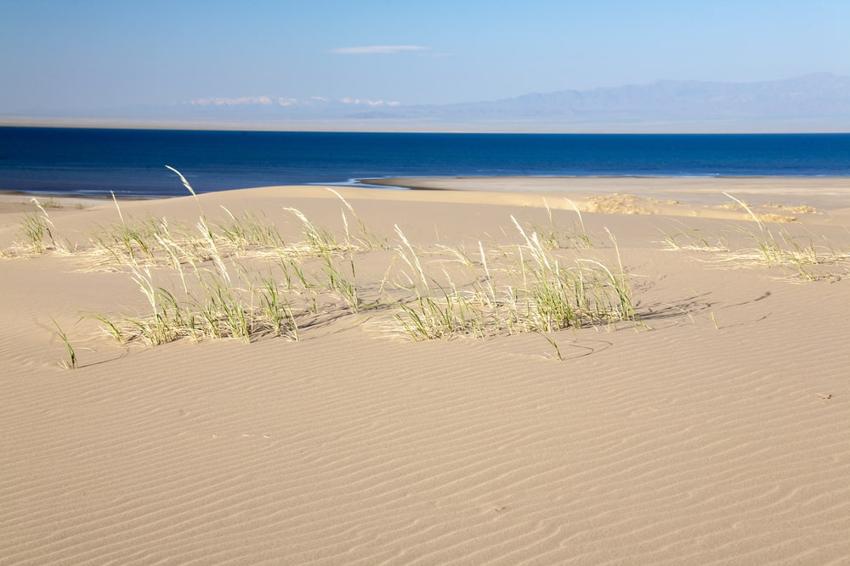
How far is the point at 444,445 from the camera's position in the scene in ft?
15.1

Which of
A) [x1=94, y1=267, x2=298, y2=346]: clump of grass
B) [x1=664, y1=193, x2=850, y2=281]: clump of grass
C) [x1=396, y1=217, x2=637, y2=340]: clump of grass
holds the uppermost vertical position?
[x1=664, y1=193, x2=850, y2=281]: clump of grass

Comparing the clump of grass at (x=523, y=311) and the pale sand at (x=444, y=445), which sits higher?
the clump of grass at (x=523, y=311)

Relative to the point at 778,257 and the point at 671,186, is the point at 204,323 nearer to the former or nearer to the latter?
the point at 778,257

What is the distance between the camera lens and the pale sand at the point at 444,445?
Result: 360 cm

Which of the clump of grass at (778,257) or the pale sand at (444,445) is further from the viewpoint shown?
the clump of grass at (778,257)

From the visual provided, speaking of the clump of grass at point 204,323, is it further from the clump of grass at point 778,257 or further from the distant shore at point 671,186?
Answer: the distant shore at point 671,186

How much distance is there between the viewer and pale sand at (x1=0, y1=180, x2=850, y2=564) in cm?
360

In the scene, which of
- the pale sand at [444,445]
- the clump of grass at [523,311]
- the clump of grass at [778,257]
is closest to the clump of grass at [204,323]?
the pale sand at [444,445]

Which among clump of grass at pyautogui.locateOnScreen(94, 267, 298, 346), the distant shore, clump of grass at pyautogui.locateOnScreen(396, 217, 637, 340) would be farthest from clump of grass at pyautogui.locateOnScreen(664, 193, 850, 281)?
the distant shore

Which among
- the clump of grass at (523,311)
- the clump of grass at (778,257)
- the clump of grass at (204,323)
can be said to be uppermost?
the clump of grass at (778,257)

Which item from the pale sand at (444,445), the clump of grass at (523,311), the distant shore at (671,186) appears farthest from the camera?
the distant shore at (671,186)

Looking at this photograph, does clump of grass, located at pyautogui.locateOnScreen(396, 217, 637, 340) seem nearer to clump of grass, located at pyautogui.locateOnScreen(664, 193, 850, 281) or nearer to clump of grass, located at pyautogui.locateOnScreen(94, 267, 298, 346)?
clump of grass, located at pyautogui.locateOnScreen(94, 267, 298, 346)

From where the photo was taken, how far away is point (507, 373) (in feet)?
18.6

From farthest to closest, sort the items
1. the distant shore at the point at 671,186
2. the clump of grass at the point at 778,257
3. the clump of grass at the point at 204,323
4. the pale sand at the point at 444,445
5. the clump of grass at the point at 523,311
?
the distant shore at the point at 671,186, the clump of grass at the point at 778,257, the clump of grass at the point at 204,323, the clump of grass at the point at 523,311, the pale sand at the point at 444,445
